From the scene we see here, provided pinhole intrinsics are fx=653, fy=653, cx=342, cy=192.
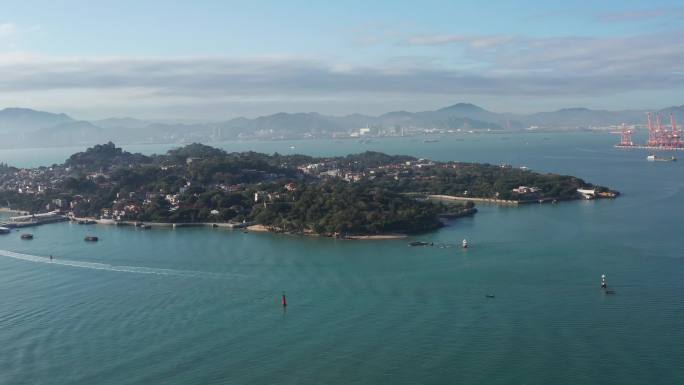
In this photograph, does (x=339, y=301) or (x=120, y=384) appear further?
(x=339, y=301)

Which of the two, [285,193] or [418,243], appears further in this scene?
[285,193]

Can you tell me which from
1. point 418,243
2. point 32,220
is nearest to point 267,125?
point 32,220

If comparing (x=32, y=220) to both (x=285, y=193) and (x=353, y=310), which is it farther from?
(x=353, y=310)

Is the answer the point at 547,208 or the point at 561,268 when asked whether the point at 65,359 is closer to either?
the point at 561,268

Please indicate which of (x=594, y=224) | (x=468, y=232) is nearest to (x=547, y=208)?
(x=594, y=224)

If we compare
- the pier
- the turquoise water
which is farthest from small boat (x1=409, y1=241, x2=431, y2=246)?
the pier

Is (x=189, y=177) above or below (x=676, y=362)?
above

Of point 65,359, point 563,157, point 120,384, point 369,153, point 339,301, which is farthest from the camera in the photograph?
point 563,157
